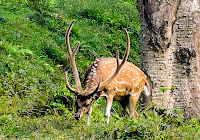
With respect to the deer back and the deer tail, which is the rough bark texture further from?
the deer back

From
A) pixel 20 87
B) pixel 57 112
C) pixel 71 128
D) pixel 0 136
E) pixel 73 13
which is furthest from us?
pixel 73 13

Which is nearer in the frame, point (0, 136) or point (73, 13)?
point (0, 136)

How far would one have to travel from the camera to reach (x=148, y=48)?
9.61 m

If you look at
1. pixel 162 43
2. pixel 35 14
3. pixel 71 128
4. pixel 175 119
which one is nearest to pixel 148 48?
pixel 162 43

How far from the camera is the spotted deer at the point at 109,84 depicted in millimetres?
8594

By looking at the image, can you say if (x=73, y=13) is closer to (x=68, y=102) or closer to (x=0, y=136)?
(x=68, y=102)

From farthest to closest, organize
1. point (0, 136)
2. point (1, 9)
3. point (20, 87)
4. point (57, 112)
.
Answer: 1. point (1, 9)
2. point (20, 87)
3. point (57, 112)
4. point (0, 136)

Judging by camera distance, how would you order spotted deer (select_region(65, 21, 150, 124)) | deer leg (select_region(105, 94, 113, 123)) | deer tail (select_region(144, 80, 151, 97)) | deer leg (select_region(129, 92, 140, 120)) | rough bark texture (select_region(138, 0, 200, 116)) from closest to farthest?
spotted deer (select_region(65, 21, 150, 124)) → deer leg (select_region(105, 94, 113, 123)) → rough bark texture (select_region(138, 0, 200, 116)) → deer leg (select_region(129, 92, 140, 120)) → deer tail (select_region(144, 80, 151, 97))

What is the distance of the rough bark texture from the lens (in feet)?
30.7

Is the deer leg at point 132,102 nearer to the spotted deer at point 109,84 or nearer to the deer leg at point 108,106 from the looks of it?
the spotted deer at point 109,84

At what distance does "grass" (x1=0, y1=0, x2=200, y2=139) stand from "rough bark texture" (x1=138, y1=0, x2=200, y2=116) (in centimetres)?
51

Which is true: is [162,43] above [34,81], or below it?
above

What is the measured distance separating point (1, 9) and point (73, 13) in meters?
3.13

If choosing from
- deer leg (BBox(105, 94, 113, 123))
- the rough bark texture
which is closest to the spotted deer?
deer leg (BBox(105, 94, 113, 123))
